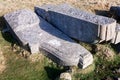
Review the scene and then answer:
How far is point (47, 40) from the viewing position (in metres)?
13.5

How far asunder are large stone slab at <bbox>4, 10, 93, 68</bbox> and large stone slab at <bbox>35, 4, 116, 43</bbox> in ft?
1.17

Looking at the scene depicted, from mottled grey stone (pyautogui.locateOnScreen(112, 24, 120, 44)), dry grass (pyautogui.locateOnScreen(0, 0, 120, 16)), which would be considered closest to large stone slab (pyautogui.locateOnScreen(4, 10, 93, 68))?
mottled grey stone (pyautogui.locateOnScreen(112, 24, 120, 44))

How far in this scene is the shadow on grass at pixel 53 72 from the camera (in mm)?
12537

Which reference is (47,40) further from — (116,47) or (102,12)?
(102,12)

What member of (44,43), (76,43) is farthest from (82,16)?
(44,43)

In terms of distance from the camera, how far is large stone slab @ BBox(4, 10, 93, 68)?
41.3 ft

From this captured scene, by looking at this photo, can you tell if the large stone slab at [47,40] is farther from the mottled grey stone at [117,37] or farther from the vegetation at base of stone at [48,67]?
the mottled grey stone at [117,37]

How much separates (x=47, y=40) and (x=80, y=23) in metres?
1.66

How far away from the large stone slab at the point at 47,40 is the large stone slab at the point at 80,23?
36cm

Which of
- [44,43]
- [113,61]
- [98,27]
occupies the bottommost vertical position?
[113,61]

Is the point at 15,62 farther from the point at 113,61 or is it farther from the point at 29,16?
the point at 113,61

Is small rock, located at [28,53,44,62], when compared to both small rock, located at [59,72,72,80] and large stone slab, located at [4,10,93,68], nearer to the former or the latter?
large stone slab, located at [4,10,93,68]

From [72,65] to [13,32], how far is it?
3.49m

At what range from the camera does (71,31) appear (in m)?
14.0
